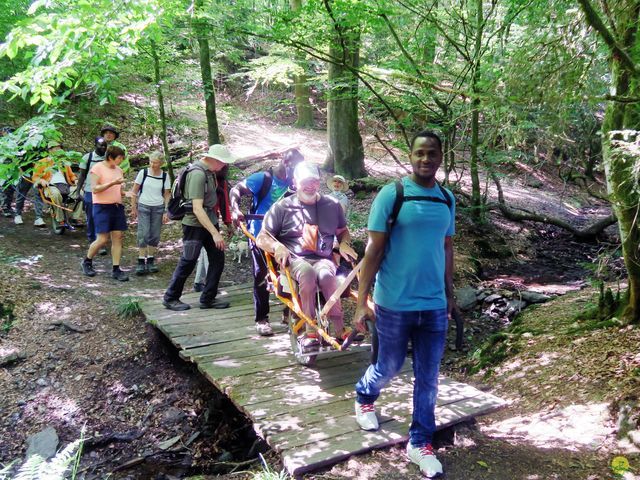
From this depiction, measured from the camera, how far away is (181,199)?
6.41m

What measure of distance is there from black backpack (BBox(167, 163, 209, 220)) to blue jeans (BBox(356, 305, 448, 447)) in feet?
11.6

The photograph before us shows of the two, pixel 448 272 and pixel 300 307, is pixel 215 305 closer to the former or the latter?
pixel 300 307

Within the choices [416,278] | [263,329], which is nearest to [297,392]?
[263,329]

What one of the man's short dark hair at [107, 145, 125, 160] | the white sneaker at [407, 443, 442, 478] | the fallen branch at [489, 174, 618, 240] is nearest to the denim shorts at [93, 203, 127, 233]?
the man's short dark hair at [107, 145, 125, 160]

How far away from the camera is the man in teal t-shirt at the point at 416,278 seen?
131 inches

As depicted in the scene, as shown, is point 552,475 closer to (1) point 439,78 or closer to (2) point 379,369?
(2) point 379,369

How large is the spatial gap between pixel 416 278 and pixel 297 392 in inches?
75.3

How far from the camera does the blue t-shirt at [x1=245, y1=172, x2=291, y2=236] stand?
6.05 meters

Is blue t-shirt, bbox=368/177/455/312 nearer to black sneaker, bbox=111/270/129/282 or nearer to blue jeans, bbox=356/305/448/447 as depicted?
blue jeans, bbox=356/305/448/447

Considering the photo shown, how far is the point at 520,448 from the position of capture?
3904 mm

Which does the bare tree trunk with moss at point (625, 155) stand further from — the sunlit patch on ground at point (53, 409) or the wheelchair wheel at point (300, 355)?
the sunlit patch on ground at point (53, 409)

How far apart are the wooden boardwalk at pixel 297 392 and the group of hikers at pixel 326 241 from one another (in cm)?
24

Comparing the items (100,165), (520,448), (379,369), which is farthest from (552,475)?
(100,165)

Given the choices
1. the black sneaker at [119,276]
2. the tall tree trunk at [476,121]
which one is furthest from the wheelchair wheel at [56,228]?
the tall tree trunk at [476,121]
